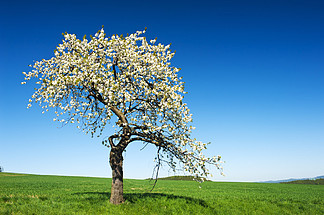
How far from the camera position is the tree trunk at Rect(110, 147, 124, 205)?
658 inches

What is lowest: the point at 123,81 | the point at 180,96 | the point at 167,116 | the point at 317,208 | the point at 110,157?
the point at 317,208

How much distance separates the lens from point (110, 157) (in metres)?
17.3

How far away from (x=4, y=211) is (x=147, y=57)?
13.5 meters

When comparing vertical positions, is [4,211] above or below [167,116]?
below

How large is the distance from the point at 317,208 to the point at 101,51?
2465cm

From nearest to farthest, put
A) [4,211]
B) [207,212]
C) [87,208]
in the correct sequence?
1. [4,211]
2. [87,208]
3. [207,212]

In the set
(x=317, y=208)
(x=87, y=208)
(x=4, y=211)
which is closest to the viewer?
(x=4, y=211)

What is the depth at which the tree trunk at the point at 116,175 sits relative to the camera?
16.7 meters

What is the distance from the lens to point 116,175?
16.9m

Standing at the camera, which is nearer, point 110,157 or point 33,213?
point 33,213

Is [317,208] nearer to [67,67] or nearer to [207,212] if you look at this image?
[207,212]

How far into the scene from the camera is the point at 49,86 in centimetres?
1620

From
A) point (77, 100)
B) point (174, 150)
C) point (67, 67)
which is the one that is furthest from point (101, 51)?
point (174, 150)

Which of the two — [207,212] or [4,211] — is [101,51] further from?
[207,212]
